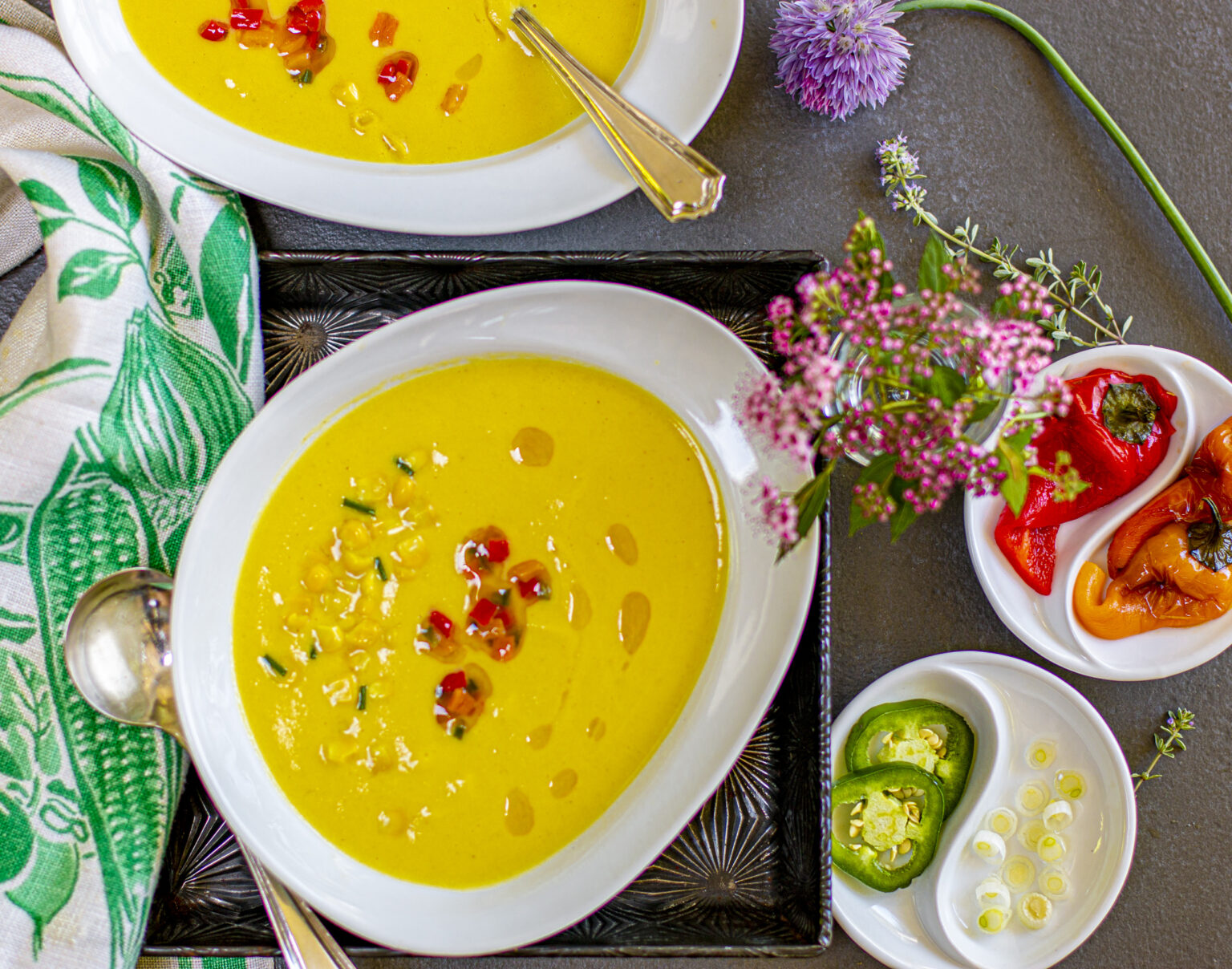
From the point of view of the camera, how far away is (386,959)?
183 cm

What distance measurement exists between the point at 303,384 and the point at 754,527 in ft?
Result: 2.75

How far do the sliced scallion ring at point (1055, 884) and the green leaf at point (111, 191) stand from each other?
218cm

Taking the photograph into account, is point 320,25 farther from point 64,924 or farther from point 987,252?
point 64,924

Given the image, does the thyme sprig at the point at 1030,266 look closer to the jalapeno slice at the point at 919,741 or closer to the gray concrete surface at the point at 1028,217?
the gray concrete surface at the point at 1028,217

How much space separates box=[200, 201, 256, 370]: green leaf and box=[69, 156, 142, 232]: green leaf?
0.15 meters

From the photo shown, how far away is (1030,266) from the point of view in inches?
74.5

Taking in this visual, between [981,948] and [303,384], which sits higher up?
[303,384]

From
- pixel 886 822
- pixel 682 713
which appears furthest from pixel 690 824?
pixel 886 822

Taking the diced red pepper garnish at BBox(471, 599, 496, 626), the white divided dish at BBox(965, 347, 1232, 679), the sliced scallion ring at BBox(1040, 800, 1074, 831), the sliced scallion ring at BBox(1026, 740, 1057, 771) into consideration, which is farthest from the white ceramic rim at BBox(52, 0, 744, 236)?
Answer: the sliced scallion ring at BBox(1040, 800, 1074, 831)

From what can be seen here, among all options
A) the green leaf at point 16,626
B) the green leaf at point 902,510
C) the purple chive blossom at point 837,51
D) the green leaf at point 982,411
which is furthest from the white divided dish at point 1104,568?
the green leaf at point 16,626

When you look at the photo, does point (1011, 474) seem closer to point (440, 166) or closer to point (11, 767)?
point (440, 166)

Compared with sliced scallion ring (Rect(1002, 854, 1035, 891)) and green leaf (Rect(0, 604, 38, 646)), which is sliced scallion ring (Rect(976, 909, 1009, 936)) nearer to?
sliced scallion ring (Rect(1002, 854, 1035, 891))

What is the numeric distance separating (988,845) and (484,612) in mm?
1107

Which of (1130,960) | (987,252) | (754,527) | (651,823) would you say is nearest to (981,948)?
(1130,960)
